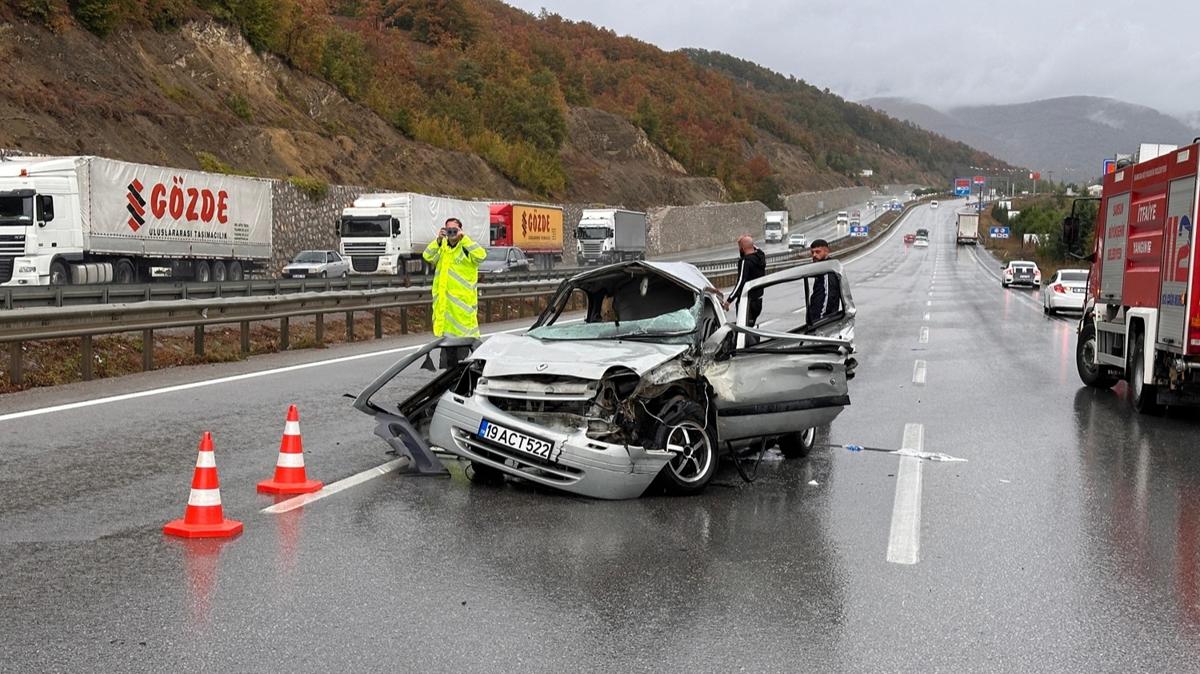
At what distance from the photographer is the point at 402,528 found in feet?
22.6

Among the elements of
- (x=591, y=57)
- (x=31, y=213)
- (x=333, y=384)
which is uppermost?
(x=591, y=57)

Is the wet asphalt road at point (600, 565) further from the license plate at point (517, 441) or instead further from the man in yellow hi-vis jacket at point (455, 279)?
the man in yellow hi-vis jacket at point (455, 279)

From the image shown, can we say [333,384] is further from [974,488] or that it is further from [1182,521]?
[1182,521]

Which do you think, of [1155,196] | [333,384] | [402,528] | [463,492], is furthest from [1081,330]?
[402,528]

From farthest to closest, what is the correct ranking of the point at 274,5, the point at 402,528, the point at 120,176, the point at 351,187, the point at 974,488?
the point at 274,5, the point at 351,187, the point at 120,176, the point at 974,488, the point at 402,528

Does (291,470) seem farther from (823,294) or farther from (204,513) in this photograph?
(823,294)

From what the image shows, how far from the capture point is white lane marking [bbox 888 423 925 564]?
6520 millimetres

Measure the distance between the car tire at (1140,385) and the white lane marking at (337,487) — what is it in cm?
785

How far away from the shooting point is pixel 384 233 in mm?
43875

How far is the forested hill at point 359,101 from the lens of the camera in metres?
42.1

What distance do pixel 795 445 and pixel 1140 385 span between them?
5.15 meters

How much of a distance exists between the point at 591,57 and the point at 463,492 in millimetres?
136378

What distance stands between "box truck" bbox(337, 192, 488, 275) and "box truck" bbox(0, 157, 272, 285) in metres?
3.99

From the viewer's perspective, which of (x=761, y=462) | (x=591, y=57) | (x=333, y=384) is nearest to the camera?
(x=761, y=462)
